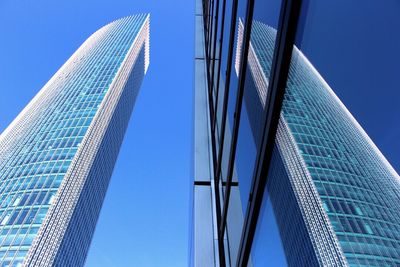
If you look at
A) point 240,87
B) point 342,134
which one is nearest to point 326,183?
point 342,134

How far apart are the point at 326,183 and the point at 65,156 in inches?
3465

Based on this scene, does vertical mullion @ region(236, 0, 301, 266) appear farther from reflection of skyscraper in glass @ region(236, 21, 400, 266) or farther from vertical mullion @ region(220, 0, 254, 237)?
vertical mullion @ region(220, 0, 254, 237)

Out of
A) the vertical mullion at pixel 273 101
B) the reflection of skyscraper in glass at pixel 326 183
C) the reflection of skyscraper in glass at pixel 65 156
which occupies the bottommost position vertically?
the reflection of skyscraper in glass at pixel 326 183

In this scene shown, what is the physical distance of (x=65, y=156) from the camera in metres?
85.1

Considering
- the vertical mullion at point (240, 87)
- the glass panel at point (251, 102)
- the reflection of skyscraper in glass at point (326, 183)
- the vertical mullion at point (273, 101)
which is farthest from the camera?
the vertical mullion at point (240, 87)

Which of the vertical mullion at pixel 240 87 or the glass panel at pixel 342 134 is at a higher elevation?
the vertical mullion at pixel 240 87

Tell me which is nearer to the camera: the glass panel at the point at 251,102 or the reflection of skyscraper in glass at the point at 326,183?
the reflection of skyscraper in glass at the point at 326,183

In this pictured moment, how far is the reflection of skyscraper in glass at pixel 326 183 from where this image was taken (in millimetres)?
1351

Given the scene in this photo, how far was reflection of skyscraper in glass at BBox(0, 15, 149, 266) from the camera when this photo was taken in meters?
72.8

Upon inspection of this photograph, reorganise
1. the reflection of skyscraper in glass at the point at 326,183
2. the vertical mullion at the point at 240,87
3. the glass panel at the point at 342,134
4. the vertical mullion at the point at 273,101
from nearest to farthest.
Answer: the glass panel at the point at 342,134 → the reflection of skyscraper in glass at the point at 326,183 → the vertical mullion at the point at 273,101 → the vertical mullion at the point at 240,87

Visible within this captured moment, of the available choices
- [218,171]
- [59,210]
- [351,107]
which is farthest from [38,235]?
[351,107]

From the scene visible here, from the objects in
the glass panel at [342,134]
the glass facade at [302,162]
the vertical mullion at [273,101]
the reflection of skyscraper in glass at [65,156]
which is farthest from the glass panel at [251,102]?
the reflection of skyscraper in glass at [65,156]

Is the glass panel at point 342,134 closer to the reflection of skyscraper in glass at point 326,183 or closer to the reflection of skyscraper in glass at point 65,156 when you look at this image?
the reflection of skyscraper in glass at point 326,183

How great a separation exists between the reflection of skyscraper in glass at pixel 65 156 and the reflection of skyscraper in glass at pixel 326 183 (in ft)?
244
